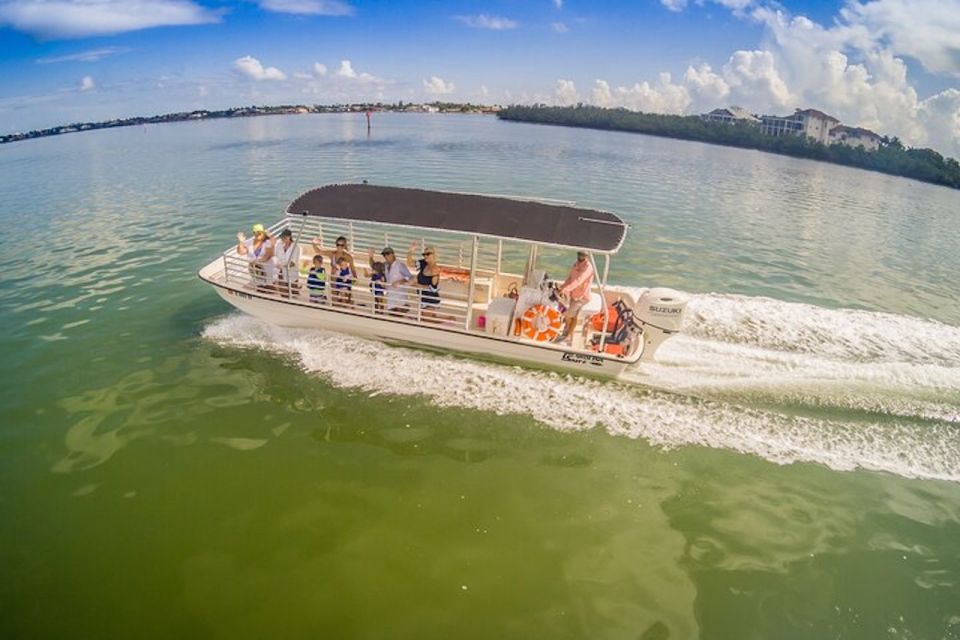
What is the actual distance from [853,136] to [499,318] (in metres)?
132

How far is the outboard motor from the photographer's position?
9266 mm

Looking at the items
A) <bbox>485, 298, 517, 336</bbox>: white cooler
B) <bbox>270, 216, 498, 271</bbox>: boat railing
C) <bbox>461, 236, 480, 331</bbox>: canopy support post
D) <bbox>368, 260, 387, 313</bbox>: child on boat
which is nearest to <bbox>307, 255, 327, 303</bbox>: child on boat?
<bbox>270, 216, 498, 271</bbox>: boat railing

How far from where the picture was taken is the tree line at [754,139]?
65938mm

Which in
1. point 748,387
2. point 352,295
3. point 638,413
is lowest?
point 638,413

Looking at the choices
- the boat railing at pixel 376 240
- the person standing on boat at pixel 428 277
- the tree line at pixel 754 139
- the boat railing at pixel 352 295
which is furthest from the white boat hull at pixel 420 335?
the tree line at pixel 754 139

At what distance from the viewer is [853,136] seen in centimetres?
10906

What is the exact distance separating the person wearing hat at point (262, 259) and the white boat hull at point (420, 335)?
1.41 feet

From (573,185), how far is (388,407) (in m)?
29.1

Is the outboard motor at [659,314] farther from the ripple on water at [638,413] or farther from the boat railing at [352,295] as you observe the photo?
the boat railing at [352,295]

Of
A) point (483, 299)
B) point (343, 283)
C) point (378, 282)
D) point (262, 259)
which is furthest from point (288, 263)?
point (483, 299)

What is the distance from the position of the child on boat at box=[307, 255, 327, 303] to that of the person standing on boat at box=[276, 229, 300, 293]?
332 millimetres

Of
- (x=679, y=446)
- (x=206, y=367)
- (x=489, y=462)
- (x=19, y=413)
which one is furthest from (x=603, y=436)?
(x=19, y=413)

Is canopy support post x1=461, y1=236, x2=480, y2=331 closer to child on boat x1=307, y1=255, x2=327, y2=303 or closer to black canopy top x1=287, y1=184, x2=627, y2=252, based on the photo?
black canopy top x1=287, y1=184, x2=627, y2=252

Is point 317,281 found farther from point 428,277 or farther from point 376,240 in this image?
point 376,240
